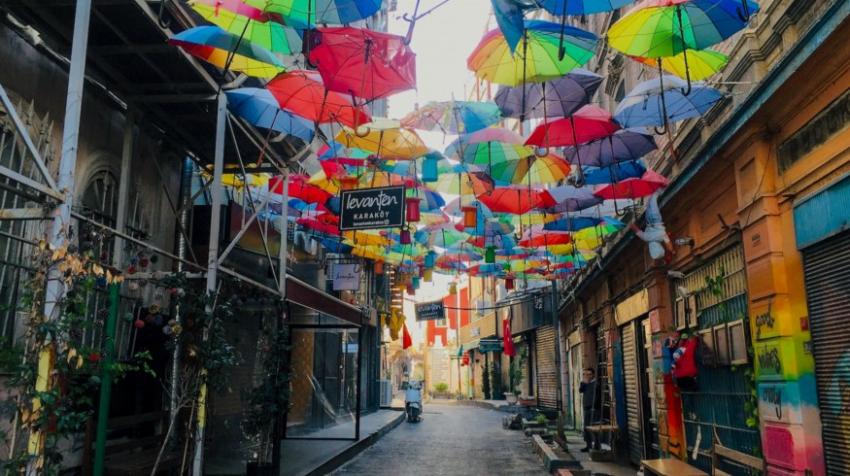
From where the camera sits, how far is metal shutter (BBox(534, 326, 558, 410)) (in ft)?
90.4

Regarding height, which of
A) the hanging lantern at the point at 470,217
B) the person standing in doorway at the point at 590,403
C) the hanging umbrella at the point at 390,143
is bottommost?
the person standing in doorway at the point at 590,403

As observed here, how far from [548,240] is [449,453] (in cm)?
603

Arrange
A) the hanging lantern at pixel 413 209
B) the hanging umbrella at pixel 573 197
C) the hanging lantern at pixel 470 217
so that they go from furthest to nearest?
the hanging lantern at pixel 470 217 → the hanging lantern at pixel 413 209 → the hanging umbrella at pixel 573 197

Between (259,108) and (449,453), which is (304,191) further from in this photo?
(449,453)

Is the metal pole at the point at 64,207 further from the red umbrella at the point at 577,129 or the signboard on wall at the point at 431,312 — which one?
the signboard on wall at the point at 431,312

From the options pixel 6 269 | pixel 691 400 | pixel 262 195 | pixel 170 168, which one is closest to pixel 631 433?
pixel 691 400

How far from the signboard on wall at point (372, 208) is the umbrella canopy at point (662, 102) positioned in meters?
3.87

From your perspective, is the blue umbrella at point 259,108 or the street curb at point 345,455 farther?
the street curb at point 345,455

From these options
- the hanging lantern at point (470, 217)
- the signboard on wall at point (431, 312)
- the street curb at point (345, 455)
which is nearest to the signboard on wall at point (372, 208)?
the hanging lantern at point (470, 217)

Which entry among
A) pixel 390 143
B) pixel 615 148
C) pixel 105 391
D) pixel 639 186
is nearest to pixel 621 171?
pixel 639 186

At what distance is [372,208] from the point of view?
10953 millimetres

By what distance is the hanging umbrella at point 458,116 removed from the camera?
10.3 meters

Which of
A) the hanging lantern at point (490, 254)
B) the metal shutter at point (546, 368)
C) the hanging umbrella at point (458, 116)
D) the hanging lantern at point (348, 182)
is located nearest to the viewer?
the hanging umbrella at point (458, 116)

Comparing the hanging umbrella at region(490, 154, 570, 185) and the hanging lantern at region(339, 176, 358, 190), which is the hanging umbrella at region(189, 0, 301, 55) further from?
the hanging lantern at region(339, 176, 358, 190)
